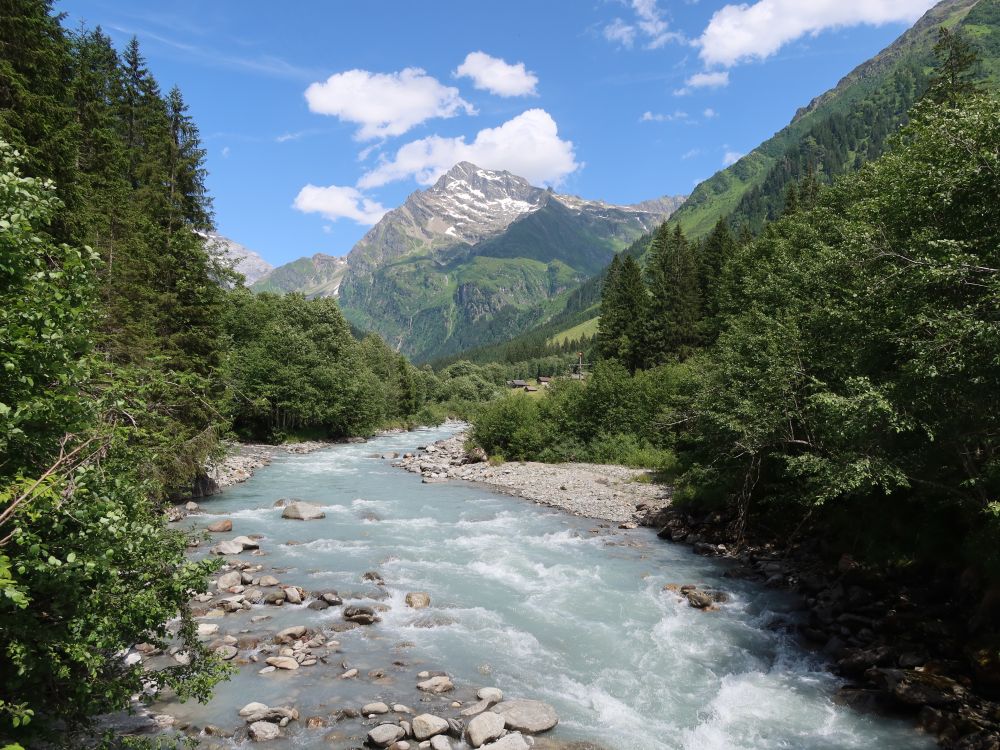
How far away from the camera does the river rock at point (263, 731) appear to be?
9.34 meters

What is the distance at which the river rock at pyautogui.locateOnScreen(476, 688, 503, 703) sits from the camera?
1084 centimetres

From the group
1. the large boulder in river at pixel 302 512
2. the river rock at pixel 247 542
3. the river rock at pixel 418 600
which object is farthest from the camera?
the large boulder in river at pixel 302 512

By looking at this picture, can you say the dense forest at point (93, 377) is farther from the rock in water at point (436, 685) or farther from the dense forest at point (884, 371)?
the dense forest at point (884, 371)

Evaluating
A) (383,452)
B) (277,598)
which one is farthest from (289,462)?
(277,598)

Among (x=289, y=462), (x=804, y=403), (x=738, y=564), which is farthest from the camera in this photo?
(x=289, y=462)

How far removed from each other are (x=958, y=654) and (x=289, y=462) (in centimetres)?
4080

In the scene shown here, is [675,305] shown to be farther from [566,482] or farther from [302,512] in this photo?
[302,512]

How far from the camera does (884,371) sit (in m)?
13.7

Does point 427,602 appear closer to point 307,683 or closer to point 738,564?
point 307,683

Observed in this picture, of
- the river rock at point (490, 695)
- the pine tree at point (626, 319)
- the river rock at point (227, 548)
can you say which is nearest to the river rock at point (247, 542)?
the river rock at point (227, 548)

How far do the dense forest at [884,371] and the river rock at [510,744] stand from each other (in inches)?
337

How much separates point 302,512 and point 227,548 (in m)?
6.08

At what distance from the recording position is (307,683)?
11.2 meters

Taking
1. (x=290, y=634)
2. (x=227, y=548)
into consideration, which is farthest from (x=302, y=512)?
(x=290, y=634)
